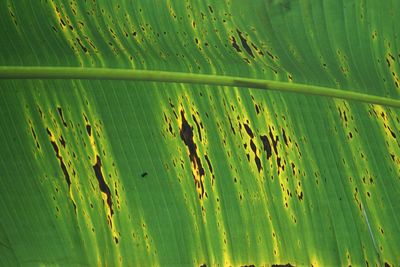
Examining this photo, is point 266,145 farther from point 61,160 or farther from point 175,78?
point 61,160

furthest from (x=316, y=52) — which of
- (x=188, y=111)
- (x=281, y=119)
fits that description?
(x=188, y=111)

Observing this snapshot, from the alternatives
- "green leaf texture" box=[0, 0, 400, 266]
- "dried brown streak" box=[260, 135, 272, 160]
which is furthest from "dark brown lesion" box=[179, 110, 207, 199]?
"dried brown streak" box=[260, 135, 272, 160]

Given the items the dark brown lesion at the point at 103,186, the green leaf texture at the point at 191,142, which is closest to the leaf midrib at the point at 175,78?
the green leaf texture at the point at 191,142

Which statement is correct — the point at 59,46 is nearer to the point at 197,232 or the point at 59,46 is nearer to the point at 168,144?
the point at 168,144

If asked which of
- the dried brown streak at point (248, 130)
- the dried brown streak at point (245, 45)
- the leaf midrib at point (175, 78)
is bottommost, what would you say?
the dried brown streak at point (248, 130)

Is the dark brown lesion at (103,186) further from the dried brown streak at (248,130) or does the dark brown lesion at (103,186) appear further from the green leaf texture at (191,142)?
the dried brown streak at (248,130)

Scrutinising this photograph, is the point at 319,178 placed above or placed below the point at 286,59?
below

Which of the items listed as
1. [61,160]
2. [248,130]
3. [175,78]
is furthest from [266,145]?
[61,160]
